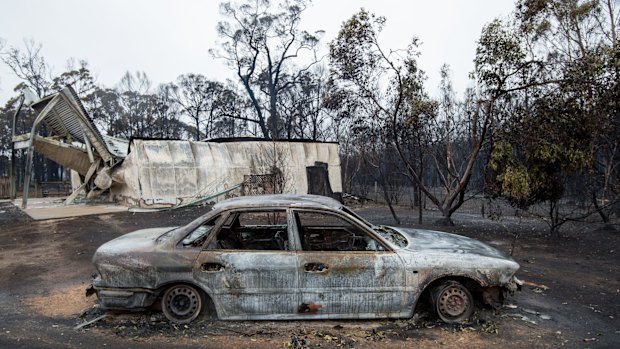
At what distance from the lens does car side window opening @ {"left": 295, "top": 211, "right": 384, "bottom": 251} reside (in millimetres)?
4738

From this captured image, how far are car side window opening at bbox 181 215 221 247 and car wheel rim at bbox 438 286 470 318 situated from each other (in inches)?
105

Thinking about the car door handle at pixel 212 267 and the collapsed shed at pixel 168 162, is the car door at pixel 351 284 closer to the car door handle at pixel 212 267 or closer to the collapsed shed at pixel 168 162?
the car door handle at pixel 212 267

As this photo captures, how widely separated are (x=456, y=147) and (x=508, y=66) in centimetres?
1681

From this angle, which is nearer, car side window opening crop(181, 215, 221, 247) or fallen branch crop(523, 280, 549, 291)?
car side window opening crop(181, 215, 221, 247)

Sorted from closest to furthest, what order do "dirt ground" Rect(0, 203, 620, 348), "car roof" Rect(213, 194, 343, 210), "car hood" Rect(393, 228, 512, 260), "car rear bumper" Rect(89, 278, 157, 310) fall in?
"dirt ground" Rect(0, 203, 620, 348), "car rear bumper" Rect(89, 278, 157, 310), "car hood" Rect(393, 228, 512, 260), "car roof" Rect(213, 194, 343, 210)

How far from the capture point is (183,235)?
15.3ft

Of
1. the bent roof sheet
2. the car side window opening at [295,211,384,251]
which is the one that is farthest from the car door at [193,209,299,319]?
the bent roof sheet

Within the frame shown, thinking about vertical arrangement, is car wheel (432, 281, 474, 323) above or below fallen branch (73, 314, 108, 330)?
above

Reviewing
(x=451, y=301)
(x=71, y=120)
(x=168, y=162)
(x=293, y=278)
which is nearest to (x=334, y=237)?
(x=293, y=278)

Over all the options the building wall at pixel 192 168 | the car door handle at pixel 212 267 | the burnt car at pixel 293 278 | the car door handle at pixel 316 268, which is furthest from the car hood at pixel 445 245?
the building wall at pixel 192 168

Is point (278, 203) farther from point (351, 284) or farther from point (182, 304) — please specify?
point (182, 304)

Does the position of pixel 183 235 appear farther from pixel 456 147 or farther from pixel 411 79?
pixel 456 147

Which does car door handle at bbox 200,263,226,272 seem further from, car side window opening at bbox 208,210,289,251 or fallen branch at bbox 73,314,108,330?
fallen branch at bbox 73,314,108,330

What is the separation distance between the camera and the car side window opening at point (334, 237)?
474cm
